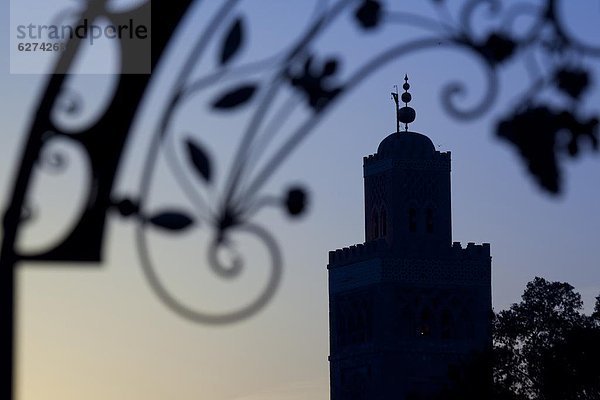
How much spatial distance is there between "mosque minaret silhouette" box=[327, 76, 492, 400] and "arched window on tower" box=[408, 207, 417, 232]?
28 millimetres

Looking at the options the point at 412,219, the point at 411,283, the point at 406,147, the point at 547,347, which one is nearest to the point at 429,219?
the point at 412,219

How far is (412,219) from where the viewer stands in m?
65.0

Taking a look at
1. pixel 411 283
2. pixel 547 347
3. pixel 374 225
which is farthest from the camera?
pixel 374 225

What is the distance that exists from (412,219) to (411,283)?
1870mm

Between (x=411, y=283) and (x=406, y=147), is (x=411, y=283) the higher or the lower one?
the lower one

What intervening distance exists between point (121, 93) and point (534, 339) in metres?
43.6

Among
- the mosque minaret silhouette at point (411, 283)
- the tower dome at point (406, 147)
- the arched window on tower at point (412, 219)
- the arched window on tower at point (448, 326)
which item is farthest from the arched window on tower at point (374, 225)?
the arched window on tower at point (448, 326)

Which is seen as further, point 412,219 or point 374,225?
point 374,225

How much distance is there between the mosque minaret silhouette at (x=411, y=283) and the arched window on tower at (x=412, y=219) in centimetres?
3

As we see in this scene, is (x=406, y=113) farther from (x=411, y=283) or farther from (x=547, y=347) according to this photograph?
(x=547, y=347)

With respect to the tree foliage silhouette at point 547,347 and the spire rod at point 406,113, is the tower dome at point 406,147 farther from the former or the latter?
the tree foliage silhouette at point 547,347

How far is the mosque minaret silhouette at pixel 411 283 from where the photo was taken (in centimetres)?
6378

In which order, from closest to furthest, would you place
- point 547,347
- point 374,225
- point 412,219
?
point 547,347
point 412,219
point 374,225

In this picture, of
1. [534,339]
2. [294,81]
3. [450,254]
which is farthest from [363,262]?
[294,81]
